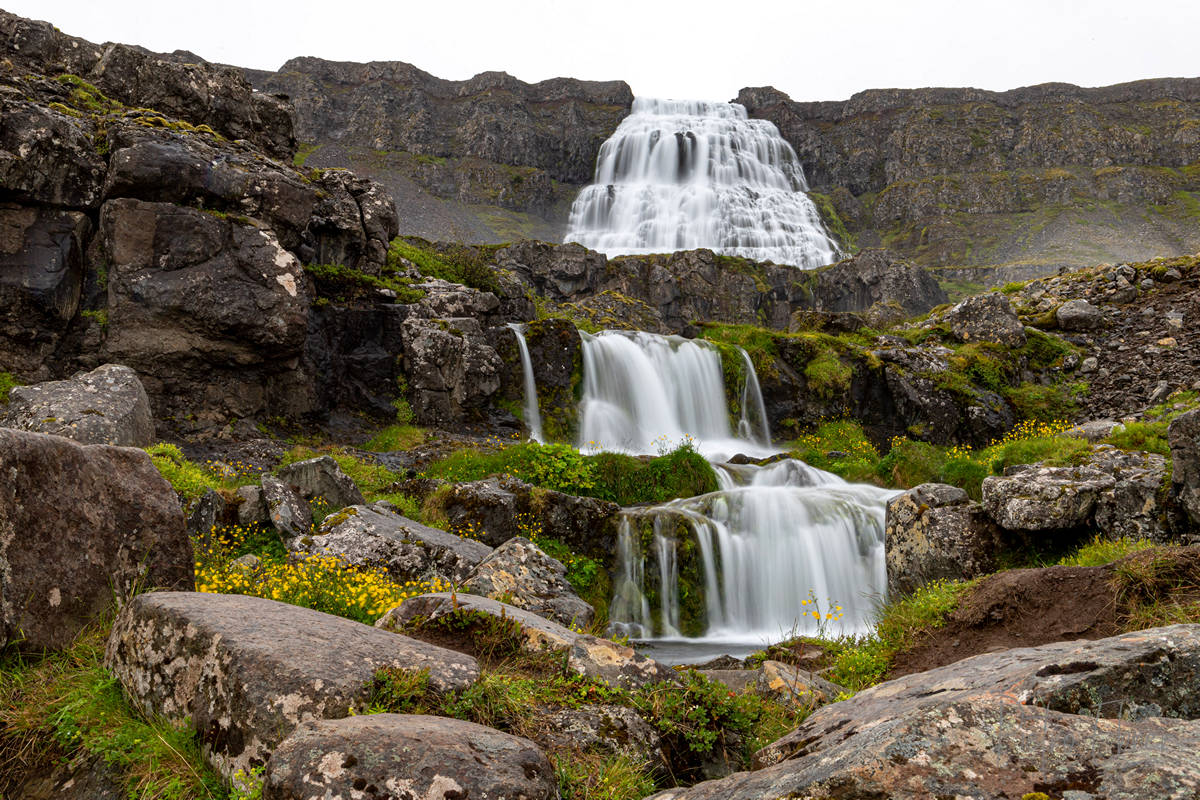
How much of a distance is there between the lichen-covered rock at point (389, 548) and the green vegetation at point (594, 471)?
5879mm

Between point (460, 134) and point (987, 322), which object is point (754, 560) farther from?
point (460, 134)

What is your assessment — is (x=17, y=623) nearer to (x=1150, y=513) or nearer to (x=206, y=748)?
(x=206, y=748)

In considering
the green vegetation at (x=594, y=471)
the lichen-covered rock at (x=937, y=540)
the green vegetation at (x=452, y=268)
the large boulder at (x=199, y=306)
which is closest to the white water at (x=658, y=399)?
the green vegetation at (x=452, y=268)

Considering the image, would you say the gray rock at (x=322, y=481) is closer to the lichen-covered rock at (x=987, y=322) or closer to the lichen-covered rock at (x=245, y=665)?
the lichen-covered rock at (x=245, y=665)

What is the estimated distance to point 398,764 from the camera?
8.92ft

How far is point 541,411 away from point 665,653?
38.3 ft

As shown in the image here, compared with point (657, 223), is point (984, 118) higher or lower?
higher

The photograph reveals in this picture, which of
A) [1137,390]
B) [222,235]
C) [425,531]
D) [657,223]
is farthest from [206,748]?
[657,223]

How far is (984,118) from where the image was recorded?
102 metres

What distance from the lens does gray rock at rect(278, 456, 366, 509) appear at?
1117cm

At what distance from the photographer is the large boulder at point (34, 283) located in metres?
14.9

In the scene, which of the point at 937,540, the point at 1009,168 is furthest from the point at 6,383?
the point at 1009,168

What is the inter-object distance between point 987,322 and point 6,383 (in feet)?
97.0

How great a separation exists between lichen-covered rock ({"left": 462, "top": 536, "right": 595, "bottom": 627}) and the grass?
3624mm
